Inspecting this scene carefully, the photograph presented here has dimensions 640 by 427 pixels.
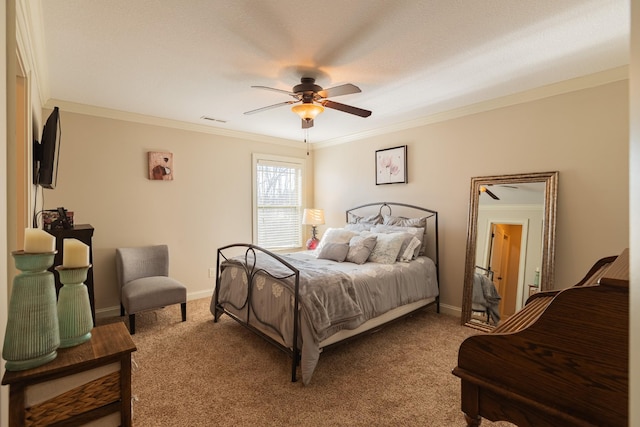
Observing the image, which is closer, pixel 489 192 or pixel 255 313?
pixel 255 313

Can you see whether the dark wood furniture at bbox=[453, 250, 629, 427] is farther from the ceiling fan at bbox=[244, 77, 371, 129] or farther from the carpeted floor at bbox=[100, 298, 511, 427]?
the ceiling fan at bbox=[244, 77, 371, 129]

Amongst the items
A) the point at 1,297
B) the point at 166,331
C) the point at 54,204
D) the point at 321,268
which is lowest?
the point at 166,331

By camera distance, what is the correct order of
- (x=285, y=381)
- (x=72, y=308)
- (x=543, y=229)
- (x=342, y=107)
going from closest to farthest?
(x=72, y=308) < (x=285, y=381) < (x=342, y=107) < (x=543, y=229)

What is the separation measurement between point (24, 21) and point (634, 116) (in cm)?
280

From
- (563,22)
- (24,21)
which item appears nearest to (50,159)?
(24,21)

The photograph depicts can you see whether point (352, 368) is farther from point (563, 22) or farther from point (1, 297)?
point (563, 22)

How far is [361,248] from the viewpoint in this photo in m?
3.57

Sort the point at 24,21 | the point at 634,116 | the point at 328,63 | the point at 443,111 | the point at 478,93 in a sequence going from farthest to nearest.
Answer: the point at 443,111
the point at 478,93
the point at 328,63
the point at 24,21
the point at 634,116

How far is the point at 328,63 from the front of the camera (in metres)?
2.56

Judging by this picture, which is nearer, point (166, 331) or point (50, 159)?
point (50, 159)

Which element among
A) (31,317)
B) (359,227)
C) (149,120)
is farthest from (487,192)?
(149,120)

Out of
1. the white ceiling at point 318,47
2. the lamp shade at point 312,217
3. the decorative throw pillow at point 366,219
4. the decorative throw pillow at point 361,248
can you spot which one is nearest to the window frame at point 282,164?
the lamp shade at point 312,217

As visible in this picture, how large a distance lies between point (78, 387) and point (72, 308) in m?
0.26

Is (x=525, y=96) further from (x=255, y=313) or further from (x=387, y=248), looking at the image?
(x=255, y=313)
